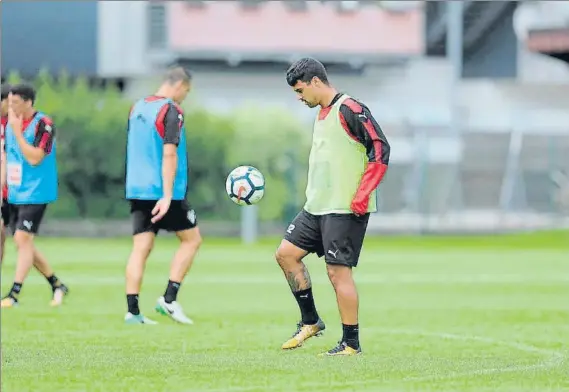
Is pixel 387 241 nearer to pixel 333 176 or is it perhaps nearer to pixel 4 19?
pixel 4 19

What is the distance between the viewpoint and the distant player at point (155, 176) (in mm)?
11992

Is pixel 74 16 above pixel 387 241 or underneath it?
above

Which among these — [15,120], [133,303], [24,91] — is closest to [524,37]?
[24,91]

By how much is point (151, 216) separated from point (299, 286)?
253 cm

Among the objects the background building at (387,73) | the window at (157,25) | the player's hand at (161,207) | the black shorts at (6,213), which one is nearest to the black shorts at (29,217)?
the black shorts at (6,213)

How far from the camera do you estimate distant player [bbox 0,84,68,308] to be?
13.3 meters

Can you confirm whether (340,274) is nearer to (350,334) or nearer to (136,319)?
→ (350,334)

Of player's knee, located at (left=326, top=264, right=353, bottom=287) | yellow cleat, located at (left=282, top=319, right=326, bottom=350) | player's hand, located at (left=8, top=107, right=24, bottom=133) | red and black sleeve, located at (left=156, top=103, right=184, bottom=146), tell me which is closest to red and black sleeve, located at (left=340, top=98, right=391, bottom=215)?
player's knee, located at (left=326, top=264, right=353, bottom=287)

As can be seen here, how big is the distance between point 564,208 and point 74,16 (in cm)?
1528

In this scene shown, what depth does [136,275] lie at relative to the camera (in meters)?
12.1

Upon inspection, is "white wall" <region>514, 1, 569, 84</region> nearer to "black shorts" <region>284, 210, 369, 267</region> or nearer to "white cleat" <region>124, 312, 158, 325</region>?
"white cleat" <region>124, 312, 158, 325</region>

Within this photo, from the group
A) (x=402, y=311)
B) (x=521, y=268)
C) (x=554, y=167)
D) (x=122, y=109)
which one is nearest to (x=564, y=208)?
(x=554, y=167)

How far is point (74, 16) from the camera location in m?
42.0

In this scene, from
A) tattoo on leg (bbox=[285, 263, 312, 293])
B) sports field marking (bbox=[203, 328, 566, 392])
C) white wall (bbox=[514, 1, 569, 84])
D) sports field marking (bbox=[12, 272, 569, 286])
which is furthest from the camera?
white wall (bbox=[514, 1, 569, 84])
